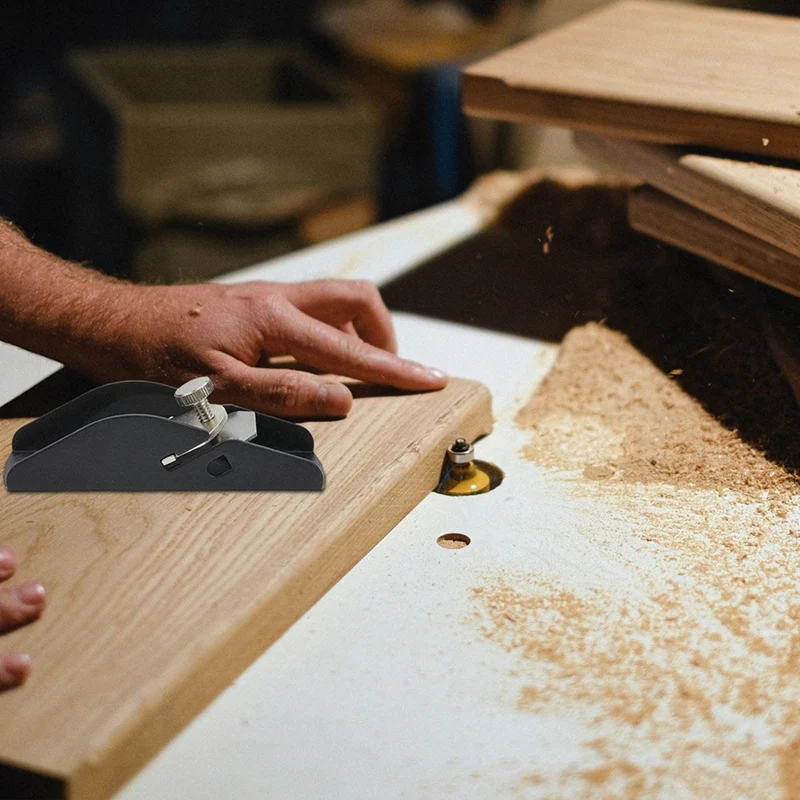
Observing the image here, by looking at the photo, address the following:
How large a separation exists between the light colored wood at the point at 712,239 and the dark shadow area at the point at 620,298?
9 centimetres

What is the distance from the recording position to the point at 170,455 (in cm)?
100

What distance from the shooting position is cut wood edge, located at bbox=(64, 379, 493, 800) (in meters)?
0.70

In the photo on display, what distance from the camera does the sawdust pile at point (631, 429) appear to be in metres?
1.13

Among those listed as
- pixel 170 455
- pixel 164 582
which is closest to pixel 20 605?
pixel 164 582

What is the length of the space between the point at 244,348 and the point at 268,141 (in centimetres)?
208

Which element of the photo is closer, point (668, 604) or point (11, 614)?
point (11, 614)

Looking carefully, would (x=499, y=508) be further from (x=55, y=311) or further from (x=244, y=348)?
(x=55, y=311)

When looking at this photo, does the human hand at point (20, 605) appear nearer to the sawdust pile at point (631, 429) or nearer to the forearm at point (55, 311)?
the forearm at point (55, 311)

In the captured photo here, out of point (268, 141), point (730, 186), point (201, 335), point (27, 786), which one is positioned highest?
point (730, 186)

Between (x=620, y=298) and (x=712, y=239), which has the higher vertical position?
(x=712, y=239)

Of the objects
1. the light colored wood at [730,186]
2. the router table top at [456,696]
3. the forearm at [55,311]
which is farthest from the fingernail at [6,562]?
the light colored wood at [730,186]

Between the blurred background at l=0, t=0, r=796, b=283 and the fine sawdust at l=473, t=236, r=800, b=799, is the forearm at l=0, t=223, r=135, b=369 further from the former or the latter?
the blurred background at l=0, t=0, r=796, b=283

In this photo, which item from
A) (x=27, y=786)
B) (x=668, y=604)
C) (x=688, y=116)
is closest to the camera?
(x=27, y=786)

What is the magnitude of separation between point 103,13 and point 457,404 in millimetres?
4462
